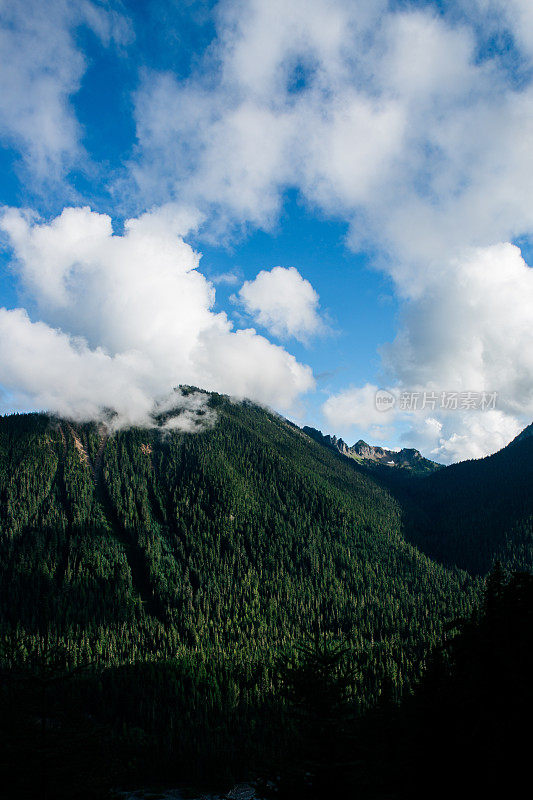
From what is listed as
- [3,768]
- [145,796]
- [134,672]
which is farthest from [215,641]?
[3,768]

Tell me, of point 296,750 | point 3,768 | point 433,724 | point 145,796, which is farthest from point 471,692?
point 145,796

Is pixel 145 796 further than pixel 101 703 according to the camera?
No

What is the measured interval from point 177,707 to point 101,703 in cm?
3503

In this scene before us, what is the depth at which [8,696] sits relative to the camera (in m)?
20.6

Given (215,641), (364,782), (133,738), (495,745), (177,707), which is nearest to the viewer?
(364,782)

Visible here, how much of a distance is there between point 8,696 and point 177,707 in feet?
520

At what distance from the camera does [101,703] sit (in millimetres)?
152125

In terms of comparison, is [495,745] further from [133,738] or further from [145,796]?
[133,738]

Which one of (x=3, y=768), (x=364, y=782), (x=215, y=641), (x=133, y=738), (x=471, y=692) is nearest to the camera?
(x=364, y=782)

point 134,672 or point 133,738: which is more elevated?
point 134,672

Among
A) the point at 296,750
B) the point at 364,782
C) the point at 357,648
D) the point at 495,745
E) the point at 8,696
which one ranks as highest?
the point at 8,696

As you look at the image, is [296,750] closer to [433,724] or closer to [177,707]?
[433,724]

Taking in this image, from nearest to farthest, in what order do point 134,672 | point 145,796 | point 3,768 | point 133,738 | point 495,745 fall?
point 3,768 < point 495,745 < point 145,796 < point 133,738 < point 134,672

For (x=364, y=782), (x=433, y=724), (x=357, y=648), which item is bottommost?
(x=357, y=648)
